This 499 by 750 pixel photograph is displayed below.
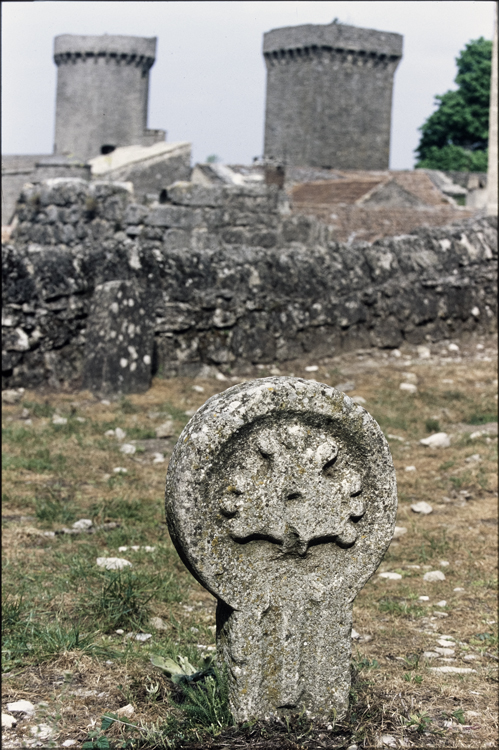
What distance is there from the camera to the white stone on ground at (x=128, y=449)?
6.08 m

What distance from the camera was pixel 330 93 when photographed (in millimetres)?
45281

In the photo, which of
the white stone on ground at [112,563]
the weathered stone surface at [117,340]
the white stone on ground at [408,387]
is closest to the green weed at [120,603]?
the white stone on ground at [112,563]

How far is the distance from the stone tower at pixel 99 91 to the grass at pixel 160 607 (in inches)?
1739

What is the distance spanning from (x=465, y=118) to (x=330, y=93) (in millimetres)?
7449

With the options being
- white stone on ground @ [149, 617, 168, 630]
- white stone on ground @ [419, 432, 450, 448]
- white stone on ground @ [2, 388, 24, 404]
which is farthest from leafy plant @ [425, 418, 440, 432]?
white stone on ground @ [149, 617, 168, 630]

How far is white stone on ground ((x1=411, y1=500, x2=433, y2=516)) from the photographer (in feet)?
16.7

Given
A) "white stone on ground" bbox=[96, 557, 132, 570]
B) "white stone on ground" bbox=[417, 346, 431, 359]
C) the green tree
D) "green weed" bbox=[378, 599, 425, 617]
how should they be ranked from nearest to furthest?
"green weed" bbox=[378, 599, 425, 617], "white stone on ground" bbox=[96, 557, 132, 570], "white stone on ground" bbox=[417, 346, 431, 359], the green tree

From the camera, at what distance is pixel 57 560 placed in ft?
13.2

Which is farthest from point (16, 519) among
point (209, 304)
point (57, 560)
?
point (209, 304)

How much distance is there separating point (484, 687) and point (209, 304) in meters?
5.87

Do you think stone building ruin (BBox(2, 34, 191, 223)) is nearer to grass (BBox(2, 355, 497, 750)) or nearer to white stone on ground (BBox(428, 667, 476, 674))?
grass (BBox(2, 355, 497, 750))

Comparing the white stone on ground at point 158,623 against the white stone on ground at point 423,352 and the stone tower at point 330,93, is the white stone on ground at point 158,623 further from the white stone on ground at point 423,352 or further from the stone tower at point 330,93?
the stone tower at point 330,93

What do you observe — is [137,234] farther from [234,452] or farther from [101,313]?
[234,452]

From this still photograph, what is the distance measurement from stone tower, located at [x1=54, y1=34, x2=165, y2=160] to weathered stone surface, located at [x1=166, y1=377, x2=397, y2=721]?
4763 centimetres
